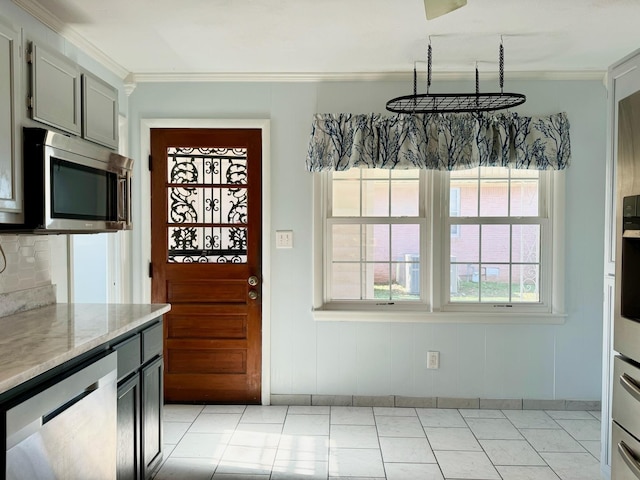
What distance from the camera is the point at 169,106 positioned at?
3400mm

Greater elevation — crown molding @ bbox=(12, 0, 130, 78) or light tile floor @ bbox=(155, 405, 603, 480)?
crown molding @ bbox=(12, 0, 130, 78)

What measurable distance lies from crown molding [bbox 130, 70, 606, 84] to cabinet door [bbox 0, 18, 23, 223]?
5.09ft

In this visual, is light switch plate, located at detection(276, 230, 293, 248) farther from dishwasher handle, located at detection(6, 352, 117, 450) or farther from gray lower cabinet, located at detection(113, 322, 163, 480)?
dishwasher handle, located at detection(6, 352, 117, 450)

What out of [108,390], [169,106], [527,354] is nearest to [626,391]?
[527,354]

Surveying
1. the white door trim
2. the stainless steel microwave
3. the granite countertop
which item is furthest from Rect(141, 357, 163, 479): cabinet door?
the white door trim

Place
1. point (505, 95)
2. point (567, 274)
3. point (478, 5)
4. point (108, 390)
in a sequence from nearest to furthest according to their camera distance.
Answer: point (108, 390), point (478, 5), point (505, 95), point (567, 274)

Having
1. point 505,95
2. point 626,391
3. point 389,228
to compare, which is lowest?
point 626,391

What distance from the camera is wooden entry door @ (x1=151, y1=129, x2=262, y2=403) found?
3406 millimetres

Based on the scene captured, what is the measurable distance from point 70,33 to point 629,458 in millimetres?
3424

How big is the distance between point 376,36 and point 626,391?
2.16 meters

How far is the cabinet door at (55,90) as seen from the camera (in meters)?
1.95

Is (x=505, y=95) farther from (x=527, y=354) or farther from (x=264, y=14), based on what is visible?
(x=527, y=354)

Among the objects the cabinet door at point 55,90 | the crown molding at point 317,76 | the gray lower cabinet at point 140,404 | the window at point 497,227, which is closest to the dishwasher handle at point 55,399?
the gray lower cabinet at point 140,404

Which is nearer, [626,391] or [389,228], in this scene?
[626,391]
